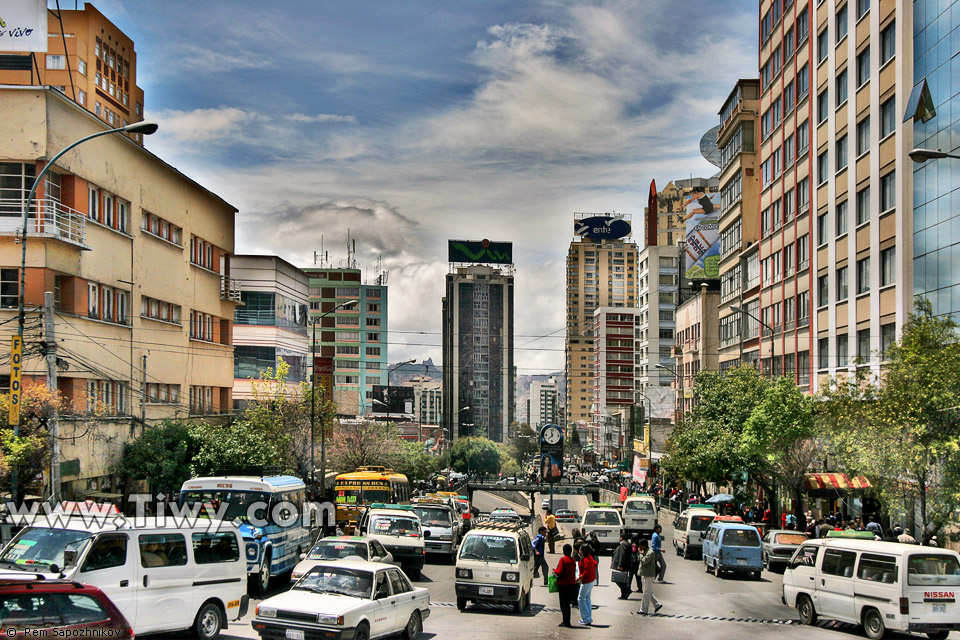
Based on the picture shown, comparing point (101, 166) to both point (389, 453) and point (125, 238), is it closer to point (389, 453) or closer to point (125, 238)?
point (125, 238)

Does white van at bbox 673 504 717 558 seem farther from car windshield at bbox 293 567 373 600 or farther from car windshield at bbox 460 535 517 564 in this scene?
car windshield at bbox 293 567 373 600

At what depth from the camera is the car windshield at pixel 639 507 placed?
139 feet

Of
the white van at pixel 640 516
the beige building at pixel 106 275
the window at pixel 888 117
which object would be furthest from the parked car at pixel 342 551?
the window at pixel 888 117

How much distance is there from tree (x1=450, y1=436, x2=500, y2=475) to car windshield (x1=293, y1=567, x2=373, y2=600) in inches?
5742

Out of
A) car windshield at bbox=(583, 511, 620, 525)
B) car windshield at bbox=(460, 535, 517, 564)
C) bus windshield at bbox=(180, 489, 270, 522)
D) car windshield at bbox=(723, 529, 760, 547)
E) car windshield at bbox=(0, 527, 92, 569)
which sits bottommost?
car windshield at bbox=(583, 511, 620, 525)

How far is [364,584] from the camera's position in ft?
51.6

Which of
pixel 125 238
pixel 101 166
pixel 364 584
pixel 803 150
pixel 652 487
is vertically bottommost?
pixel 652 487

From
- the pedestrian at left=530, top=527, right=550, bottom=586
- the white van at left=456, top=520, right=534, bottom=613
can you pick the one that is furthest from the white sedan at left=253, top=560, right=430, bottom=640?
the pedestrian at left=530, top=527, right=550, bottom=586

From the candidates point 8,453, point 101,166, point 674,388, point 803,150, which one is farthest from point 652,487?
point 8,453

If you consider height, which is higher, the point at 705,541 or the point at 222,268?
the point at 222,268

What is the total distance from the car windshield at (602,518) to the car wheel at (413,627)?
2207cm

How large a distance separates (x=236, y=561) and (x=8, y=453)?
13607 millimetres

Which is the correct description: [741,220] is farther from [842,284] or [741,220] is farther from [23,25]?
[23,25]

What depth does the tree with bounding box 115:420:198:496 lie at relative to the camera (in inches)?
1586
